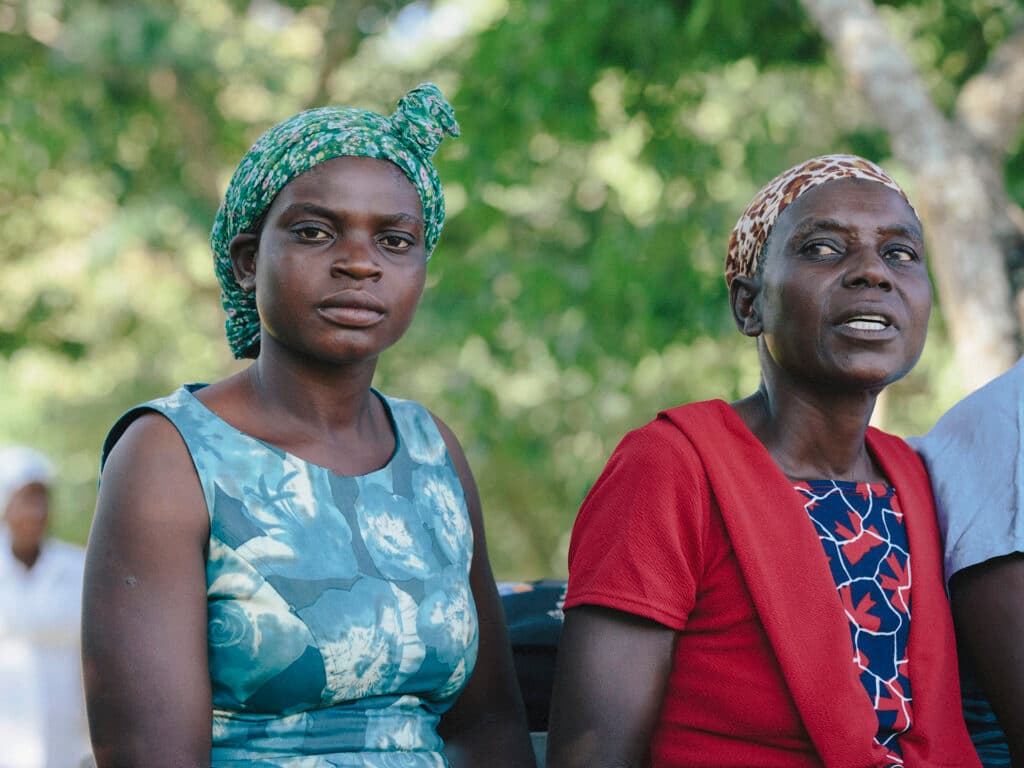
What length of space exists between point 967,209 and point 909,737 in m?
3.10

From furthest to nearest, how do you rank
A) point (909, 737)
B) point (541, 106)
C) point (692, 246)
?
point (692, 246) → point (541, 106) → point (909, 737)

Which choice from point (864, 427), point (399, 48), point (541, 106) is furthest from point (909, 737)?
point (399, 48)

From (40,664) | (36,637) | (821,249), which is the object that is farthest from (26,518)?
(821,249)

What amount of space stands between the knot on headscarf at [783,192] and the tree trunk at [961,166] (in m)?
2.41

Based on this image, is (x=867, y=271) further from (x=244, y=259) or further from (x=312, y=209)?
(x=244, y=259)

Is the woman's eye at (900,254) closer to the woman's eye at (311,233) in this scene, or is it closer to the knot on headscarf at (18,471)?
the woman's eye at (311,233)

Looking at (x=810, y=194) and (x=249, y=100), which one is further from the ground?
(x=249, y=100)

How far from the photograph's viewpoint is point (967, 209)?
489cm

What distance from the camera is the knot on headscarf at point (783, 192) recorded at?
2525 mm

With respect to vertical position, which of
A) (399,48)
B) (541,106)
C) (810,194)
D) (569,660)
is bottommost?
(569,660)

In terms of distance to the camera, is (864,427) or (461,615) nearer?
(461,615)

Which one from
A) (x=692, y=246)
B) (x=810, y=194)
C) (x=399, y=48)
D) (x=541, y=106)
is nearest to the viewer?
(x=810, y=194)

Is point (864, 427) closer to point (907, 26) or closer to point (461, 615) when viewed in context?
point (461, 615)

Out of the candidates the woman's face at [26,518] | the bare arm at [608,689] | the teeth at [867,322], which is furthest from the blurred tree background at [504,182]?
the woman's face at [26,518]
